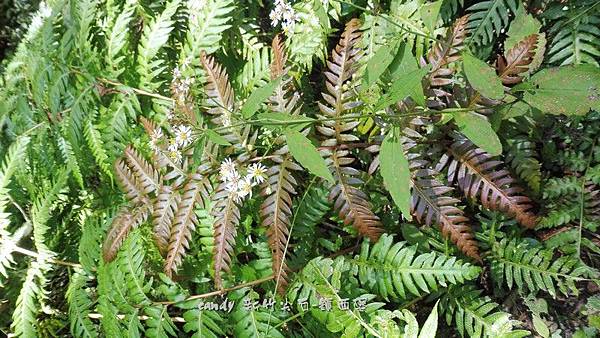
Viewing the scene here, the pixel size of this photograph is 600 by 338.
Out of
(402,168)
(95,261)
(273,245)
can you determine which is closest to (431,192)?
(402,168)

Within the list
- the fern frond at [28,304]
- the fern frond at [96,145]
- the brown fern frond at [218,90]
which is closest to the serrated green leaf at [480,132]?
the brown fern frond at [218,90]

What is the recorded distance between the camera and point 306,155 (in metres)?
1.26

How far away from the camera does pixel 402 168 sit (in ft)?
3.89

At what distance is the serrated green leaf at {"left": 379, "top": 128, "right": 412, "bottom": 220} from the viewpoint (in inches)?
45.1

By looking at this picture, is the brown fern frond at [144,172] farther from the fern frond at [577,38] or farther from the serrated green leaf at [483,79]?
the fern frond at [577,38]

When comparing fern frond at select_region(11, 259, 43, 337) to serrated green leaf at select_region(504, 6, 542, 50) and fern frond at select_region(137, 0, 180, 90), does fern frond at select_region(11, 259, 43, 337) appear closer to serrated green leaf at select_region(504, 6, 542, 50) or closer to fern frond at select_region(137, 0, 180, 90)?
fern frond at select_region(137, 0, 180, 90)

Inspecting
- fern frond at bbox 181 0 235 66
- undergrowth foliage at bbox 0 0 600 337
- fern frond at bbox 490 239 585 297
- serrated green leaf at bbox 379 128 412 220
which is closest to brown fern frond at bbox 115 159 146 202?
undergrowth foliage at bbox 0 0 600 337

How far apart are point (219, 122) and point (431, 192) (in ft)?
2.52

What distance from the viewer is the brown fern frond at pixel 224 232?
1653 mm

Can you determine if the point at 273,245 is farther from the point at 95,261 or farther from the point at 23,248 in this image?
the point at 23,248

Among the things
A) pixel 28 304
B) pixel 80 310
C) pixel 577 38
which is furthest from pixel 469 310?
pixel 28 304

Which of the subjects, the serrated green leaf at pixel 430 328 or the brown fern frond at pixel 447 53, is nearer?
the serrated green leaf at pixel 430 328

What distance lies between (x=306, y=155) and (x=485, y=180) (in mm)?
596

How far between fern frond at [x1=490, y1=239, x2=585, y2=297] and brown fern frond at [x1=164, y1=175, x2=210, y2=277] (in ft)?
3.29
